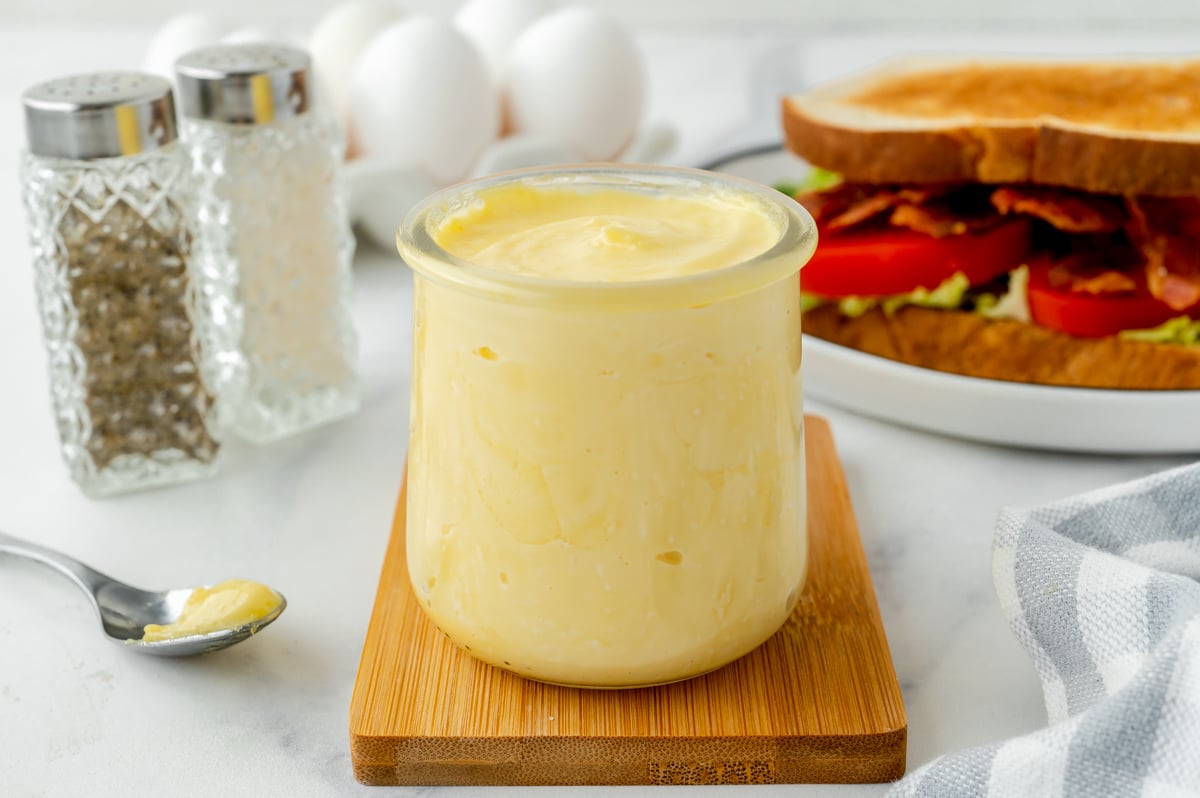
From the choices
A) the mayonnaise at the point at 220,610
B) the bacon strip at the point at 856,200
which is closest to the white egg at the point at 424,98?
the bacon strip at the point at 856,200

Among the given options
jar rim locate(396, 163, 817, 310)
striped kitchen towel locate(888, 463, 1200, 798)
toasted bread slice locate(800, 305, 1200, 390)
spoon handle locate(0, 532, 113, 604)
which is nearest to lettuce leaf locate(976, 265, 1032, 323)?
toasted bread slice locate(800, 305, 1200, 390)

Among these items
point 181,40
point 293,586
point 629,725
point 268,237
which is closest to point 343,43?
point 181,40

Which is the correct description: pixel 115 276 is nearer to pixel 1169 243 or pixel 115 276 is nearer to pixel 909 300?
pixel 909 300

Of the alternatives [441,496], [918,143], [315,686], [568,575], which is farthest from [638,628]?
[918,143]

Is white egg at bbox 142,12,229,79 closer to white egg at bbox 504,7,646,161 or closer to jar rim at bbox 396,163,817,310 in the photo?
white egg at bbox 504,7,646,161

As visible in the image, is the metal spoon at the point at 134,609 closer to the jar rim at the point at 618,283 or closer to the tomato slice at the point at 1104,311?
the jar rim at the point at 618,283

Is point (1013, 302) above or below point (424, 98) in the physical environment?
below
